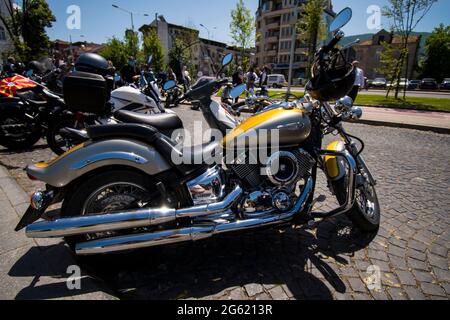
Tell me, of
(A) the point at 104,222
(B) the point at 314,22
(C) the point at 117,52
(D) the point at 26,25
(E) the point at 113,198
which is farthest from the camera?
(C) the point at 117,52

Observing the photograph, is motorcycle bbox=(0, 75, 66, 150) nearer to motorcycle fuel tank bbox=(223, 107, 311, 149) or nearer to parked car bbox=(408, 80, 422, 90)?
motorcycle fuel tank bbox=(223, 107, 311, 149)

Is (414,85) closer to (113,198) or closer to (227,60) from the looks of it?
(227,60)

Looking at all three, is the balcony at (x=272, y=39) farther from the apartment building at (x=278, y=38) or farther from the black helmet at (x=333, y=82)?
the black helmet at (x=333, y=82)

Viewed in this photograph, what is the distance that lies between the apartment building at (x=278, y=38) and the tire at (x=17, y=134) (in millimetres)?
55854

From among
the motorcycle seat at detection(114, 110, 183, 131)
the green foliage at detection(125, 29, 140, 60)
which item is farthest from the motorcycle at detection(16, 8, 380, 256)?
the green foliage at detection(125, 29, 140, 60)

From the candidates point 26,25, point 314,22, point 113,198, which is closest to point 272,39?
point 314,22

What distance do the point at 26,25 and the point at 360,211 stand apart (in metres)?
31.7

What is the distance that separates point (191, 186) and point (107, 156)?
0.68 metres

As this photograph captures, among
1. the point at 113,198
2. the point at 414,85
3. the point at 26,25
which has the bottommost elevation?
the point at 113,198

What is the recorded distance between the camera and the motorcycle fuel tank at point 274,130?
210cm

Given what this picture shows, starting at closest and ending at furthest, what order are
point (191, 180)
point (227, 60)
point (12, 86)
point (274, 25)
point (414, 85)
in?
point (191, 180) → point (227, 60) → point (12, 86) → point (414, 85) → point (274, 25)

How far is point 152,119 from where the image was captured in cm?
279

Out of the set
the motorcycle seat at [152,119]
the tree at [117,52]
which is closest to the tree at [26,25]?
the tree at [117,52]

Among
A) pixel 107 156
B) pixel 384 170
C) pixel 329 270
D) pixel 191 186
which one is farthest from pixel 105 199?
pixel 384 170
